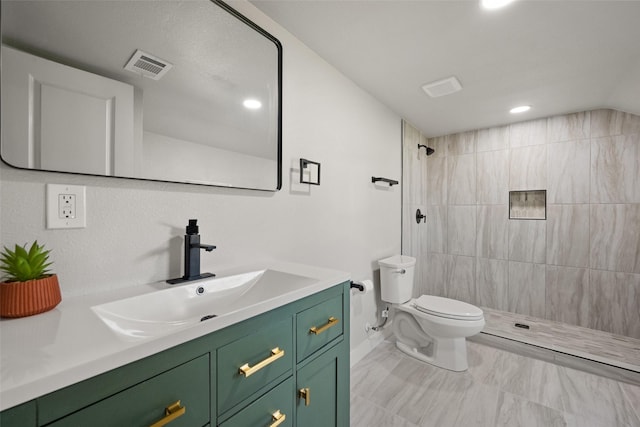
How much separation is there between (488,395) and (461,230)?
6.16ft

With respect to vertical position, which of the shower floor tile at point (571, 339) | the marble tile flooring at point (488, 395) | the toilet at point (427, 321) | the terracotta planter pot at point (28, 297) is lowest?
the marble tile flooring at point (488, 395)

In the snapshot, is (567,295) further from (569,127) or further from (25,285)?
(25,285)

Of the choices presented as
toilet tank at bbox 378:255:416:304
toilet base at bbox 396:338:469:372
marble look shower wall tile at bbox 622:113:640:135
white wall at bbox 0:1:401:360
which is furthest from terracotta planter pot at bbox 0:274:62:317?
marble look shower wall tile at bbox 622:113:640:135

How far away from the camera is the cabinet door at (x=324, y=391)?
0.94m

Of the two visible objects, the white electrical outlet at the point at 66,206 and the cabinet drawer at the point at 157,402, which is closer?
the cabinet drawer at the point at 157,402

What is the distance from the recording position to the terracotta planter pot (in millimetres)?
627

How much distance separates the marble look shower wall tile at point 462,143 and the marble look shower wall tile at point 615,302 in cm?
169

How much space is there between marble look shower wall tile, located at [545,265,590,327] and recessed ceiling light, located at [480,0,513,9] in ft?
8.46

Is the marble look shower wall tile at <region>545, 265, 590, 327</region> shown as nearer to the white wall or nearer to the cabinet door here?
the white wall

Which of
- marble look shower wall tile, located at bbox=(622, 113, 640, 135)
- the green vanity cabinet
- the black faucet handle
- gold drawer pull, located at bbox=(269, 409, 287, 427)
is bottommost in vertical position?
gold drawer pull, located at bbox=(269, 409, 287, 427)

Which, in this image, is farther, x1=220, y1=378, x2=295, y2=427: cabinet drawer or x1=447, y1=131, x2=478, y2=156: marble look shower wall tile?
x1=447, y1=131, x2=478, y2=156: marble look shower wall tile

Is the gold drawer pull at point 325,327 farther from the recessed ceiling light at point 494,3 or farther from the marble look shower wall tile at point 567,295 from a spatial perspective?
the marble look shower wall tile at point 567,295

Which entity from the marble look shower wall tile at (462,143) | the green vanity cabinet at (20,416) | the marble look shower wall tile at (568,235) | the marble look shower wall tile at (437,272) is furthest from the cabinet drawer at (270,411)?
the marble look shower wall tile at (462,143)

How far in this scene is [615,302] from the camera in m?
2.42
